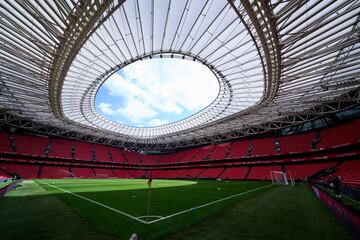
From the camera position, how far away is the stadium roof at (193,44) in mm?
13469

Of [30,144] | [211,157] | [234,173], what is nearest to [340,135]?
[234,173]

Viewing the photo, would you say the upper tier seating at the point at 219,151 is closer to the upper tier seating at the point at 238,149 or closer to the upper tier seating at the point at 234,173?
the upper tier seating at the point at 238,149

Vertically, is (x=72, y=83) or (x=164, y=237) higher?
(x=72, y=83)

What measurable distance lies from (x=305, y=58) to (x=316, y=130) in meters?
34.6

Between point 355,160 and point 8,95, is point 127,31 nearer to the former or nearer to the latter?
point 8,95

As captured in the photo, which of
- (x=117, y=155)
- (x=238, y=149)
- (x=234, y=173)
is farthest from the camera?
(x=117, y=155)

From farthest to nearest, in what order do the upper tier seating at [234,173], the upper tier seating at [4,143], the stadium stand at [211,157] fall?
1. the upper tier seating at [234,173]
2. the upper tier seating at [4,143]
3. the stadium stand at [211,157]

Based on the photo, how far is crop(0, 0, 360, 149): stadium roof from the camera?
13469 millimetres

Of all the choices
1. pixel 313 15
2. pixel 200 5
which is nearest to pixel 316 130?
pixel 313 15

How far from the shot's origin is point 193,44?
20.1m

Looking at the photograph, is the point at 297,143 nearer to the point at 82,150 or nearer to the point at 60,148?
the point at 82,150

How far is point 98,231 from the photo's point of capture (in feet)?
20.2

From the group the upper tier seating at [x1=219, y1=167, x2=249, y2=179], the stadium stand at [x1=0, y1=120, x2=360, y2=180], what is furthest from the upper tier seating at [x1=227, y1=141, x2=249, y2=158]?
the upper tier seating at [x1=219, y1=167, x2=249, y2=179]

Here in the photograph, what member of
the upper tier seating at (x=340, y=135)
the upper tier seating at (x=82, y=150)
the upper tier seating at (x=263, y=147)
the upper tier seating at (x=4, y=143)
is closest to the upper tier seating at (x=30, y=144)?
the upper tier seating at (x=4, y=143)
